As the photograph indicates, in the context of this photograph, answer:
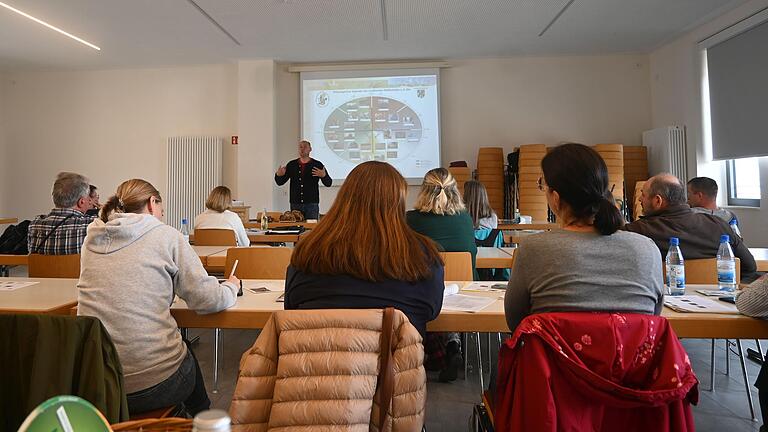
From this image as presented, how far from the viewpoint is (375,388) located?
109 centimetres

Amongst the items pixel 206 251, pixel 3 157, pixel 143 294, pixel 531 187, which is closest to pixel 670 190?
pixel 143 294

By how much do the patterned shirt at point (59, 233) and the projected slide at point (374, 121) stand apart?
16.4ft

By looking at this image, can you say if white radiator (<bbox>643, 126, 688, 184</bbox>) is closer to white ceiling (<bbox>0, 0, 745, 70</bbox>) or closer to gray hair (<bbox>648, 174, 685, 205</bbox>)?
white ceiling (<bbox>0, 0, 745, 70</bbox>)

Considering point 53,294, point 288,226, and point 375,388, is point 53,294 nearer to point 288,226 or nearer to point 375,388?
point 375,388

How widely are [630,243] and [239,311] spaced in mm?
1278

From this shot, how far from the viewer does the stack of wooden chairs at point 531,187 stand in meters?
6.77

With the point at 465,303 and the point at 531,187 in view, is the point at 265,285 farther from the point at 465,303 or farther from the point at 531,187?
the point at 531,187

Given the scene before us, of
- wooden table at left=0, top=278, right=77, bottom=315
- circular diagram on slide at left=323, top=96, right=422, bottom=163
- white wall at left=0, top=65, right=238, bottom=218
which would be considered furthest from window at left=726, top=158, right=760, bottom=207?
white wall at left=0, top=65, right=238, bottom=218

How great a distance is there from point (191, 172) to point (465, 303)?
6994mm

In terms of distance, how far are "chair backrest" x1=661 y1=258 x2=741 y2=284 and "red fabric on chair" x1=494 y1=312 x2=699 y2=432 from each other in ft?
4.51

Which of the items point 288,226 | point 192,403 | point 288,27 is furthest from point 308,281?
point 288,27

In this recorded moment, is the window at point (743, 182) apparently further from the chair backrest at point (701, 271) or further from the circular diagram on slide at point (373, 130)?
the chair backrest at point (701, 271)

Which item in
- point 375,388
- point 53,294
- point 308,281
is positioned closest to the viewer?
point 375,388

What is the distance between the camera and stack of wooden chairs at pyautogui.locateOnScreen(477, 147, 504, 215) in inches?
282
